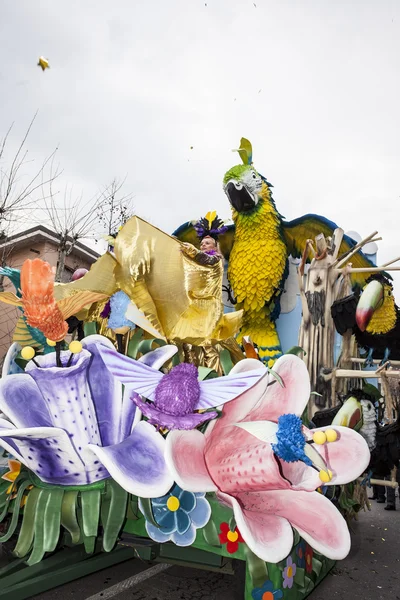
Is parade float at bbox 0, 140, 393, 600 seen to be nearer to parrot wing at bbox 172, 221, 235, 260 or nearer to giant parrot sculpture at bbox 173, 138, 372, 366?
giant parrot sculpture at bbox 173, 138, 372, 366

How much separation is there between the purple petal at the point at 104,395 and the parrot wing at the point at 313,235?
223 centimetres

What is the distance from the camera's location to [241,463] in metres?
1.55

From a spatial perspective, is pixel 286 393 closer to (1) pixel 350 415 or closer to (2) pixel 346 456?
(2) pixel 346 456

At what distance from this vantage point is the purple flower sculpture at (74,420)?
1.58 metres

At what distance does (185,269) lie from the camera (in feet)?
6.90

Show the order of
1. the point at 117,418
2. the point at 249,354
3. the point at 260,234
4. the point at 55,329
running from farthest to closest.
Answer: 1. the point at 260,234
2. the point at 249,354
3. the point at 117,418
4. the point at 55,329

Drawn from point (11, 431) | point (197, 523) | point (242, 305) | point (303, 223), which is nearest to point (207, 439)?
point (197, 523)

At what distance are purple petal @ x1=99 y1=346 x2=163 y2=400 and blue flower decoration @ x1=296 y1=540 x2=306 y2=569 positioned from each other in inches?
39.2

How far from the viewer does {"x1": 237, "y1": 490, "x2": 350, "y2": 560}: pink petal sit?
1597mm

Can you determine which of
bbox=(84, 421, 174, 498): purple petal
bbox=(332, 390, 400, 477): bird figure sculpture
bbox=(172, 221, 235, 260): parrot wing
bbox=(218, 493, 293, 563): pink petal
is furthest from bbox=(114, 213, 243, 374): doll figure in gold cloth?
bbox=(172, 221, 235, 260): parrot wing

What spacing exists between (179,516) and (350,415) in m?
1.22

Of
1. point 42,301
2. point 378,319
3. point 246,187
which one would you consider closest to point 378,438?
point 378,319

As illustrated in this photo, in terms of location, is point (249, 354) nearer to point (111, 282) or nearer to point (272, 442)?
point (111, 282)

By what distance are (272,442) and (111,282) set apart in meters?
0.99
